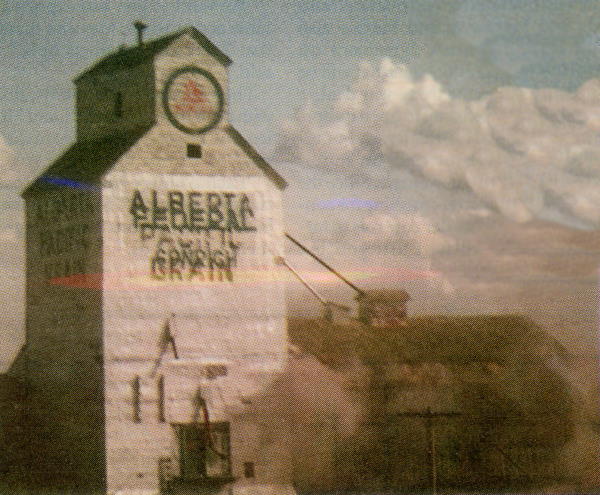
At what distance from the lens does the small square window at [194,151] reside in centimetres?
2781

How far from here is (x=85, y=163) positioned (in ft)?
93.6

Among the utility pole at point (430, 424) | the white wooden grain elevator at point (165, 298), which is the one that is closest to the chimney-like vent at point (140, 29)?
the white wooden grain elevator at point (165, 298)

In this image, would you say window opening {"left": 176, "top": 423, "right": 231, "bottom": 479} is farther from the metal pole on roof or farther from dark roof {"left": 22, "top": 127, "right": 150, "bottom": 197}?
dark roof {"left": 22, "top": 127, "right": 150, "bottom": 197}

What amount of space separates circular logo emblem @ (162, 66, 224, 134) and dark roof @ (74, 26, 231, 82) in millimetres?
788

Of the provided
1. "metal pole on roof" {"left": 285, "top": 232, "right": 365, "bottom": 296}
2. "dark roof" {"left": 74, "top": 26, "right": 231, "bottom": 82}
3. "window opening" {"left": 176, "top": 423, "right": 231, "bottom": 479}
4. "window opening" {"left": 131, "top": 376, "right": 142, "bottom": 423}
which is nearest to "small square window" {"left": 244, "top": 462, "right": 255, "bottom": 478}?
"window opening" {"left": 176, "top": 423, "right": 231, "bottom": 479}

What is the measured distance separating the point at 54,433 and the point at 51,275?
5.29m

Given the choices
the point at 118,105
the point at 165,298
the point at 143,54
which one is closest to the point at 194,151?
the point at 118,105

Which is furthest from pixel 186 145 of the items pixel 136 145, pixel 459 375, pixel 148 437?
pixel 459 375

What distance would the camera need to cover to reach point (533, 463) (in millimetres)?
28703

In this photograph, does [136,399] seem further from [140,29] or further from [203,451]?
[140,29]

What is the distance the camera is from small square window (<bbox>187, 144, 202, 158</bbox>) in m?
27.8

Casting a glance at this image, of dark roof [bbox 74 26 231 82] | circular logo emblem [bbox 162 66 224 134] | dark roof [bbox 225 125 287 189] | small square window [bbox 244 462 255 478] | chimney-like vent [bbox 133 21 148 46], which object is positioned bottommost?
small square window [bbox 244 462 255 478]

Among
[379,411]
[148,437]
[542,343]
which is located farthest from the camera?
[542,343]

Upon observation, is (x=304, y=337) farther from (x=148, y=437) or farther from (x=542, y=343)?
(x=542, y=343)
